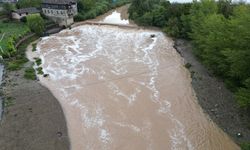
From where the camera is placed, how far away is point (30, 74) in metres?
28.2

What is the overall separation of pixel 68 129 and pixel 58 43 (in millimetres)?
19314

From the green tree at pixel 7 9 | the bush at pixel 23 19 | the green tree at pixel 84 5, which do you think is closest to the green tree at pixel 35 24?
the bush at pixel 23 19

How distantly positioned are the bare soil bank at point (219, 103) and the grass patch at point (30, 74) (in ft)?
52.4

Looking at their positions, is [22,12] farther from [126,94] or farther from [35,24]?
[126,94]

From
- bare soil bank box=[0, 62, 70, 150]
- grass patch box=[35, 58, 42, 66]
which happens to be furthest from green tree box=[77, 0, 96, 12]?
bare soil bank box=[0, 62, 70, 150]

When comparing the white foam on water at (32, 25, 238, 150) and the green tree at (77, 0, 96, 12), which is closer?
the white foam on water at (32, 25, 238, 150)

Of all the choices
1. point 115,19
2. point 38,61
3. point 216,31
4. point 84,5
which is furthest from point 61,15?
point 216,31

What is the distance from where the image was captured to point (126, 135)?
1944 cm

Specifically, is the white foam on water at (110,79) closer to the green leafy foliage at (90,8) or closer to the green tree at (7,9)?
the green leafy foliage at (90,8)

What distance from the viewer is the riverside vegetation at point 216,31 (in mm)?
19875

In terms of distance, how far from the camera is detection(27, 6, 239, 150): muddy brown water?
19.0 m

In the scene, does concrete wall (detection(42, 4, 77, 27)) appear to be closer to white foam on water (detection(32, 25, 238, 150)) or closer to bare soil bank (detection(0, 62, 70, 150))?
white foam on water (detection(32, 25, 238, 150))

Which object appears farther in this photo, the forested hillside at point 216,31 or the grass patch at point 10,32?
the grass patch at point 10,32

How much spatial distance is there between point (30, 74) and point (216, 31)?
18827 mm
